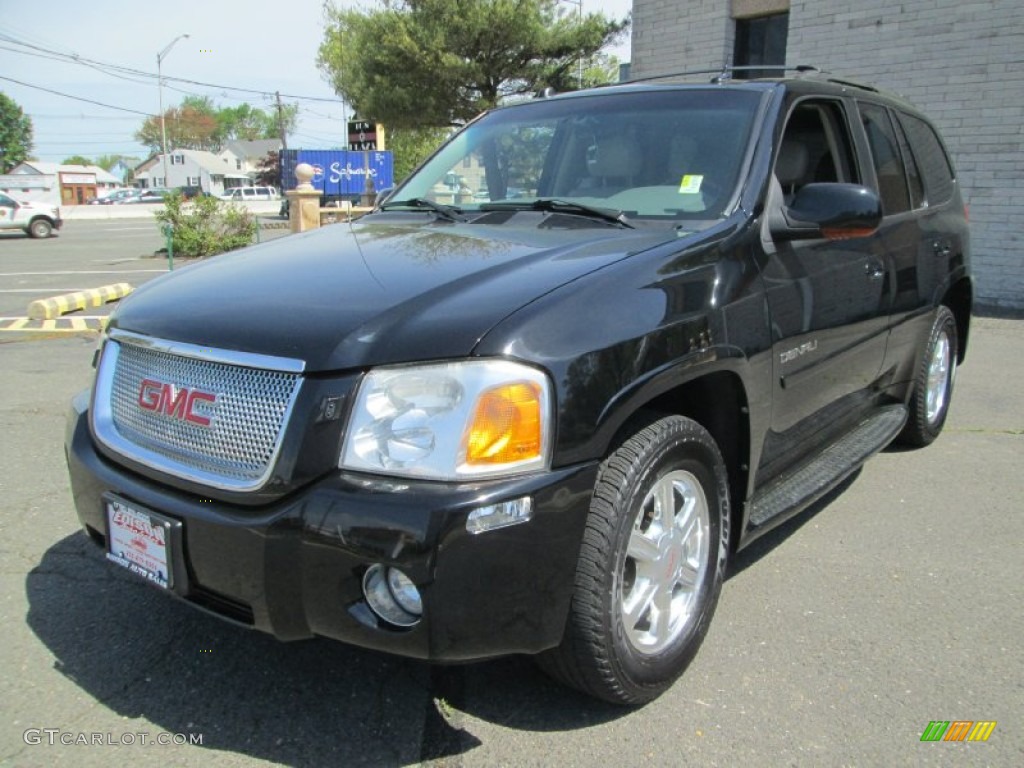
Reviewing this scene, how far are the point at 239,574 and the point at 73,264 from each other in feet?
61.1

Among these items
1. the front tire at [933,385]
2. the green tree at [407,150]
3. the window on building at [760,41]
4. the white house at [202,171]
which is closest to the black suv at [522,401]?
the front tire at [933,385]

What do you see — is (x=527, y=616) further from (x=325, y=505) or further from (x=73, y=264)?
(x=73, y=264)

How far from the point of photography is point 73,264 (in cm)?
1825

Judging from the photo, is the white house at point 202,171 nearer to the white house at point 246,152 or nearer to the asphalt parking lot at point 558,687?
the white house at point 246,152

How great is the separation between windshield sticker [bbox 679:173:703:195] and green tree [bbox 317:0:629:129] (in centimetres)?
2078

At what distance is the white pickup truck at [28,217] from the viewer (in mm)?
27094

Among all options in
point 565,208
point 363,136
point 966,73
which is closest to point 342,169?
point 363,136

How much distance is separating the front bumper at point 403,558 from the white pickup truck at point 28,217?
2973cm

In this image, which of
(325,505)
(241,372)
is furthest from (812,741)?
(241,372)

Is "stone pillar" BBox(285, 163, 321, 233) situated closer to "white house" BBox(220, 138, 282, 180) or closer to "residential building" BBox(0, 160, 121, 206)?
"residential building" BBox(0, 160, 121, 206)

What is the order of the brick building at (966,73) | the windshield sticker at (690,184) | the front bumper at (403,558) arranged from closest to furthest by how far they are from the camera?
the front bumper at (403,558) < the windshield sticker at (690,184) < the brick building at (966,73)

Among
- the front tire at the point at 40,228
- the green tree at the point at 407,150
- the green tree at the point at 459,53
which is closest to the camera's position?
the green tree at the point at 459,53

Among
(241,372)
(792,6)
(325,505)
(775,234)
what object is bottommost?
(325,505)

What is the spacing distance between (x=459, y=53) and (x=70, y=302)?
1520 centimetres
